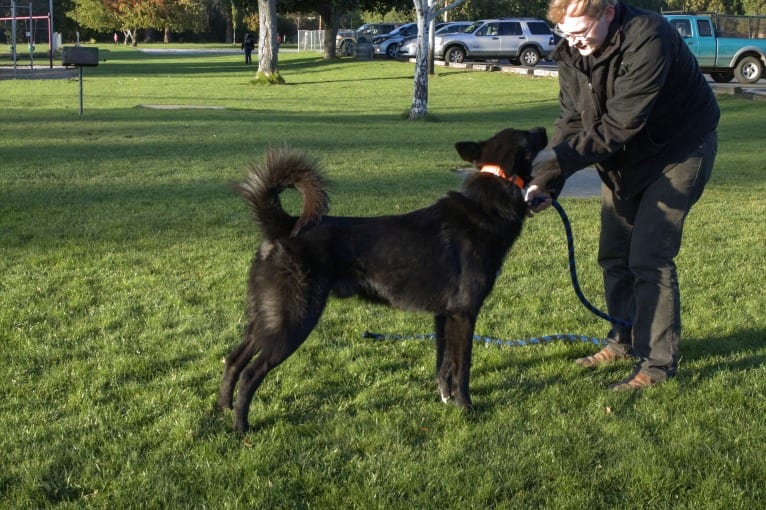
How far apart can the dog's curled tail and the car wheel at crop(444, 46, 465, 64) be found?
1495 inches

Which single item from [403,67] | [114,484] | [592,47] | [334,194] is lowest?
[114,484]

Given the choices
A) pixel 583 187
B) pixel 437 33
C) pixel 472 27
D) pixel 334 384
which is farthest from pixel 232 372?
pixel 437 33

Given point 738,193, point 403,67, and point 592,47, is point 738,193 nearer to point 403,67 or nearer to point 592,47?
point 592,47

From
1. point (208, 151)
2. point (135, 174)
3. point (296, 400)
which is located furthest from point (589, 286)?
point (208, 151)

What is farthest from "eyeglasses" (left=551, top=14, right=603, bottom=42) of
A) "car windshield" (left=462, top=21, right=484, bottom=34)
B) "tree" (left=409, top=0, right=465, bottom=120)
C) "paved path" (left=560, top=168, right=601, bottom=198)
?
"car windshield" (left=462, top=21, right=484, bottom=34)

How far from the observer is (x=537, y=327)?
5.77 m

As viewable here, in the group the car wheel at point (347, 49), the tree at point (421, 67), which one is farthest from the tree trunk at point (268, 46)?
the car wheel at point (347, 49)

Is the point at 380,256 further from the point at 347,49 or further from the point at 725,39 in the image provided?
the point at 347,49

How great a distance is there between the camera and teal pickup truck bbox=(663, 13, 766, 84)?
2653 cm

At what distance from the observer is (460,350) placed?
4.35m

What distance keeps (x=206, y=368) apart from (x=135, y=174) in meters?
7.10

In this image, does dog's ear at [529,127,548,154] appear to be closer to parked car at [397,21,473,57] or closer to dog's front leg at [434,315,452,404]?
dog's front leg at [434,315,452,404]

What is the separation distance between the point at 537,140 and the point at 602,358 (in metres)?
1.66

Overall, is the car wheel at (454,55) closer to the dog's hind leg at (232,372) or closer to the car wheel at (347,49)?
the car wheel at (347,49)
